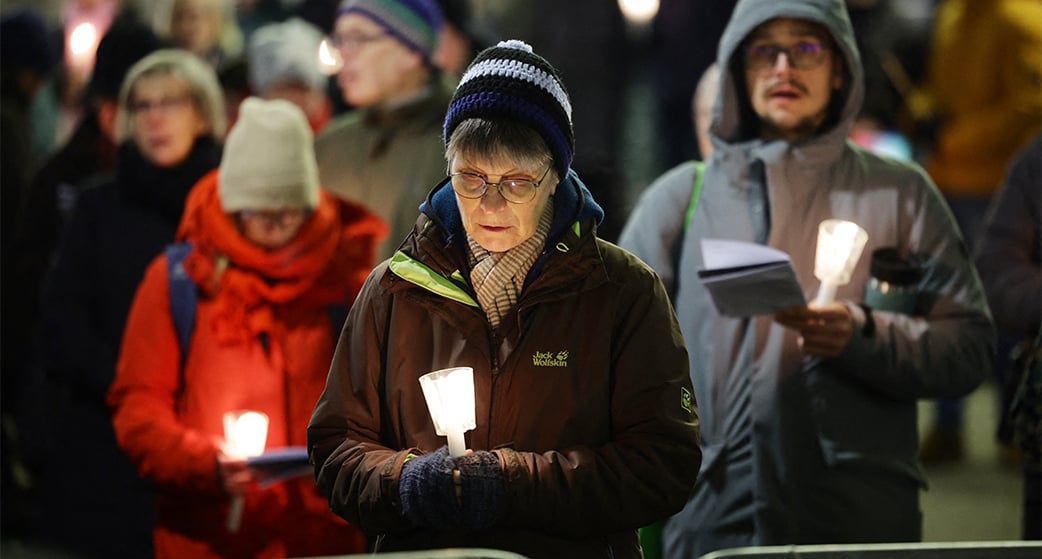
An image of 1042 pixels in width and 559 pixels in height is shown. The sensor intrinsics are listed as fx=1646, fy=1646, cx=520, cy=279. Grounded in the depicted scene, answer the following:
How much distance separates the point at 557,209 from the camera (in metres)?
3.39

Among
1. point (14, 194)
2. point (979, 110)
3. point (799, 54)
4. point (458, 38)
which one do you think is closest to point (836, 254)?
point (799, 54)

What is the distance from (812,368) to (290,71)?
11.2 ft

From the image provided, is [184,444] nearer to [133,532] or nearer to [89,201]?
[133,532]

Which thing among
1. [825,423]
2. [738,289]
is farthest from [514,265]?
[825,423]

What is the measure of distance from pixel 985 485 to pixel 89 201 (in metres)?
4.47

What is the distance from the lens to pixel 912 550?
303 centimetres

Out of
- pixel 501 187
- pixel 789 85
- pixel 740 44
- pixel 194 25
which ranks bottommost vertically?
pixel 501 187

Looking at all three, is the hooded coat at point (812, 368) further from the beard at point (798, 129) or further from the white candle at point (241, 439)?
the white candle at point (241, 439)

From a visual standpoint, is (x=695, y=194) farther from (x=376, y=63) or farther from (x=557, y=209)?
(x=376, y=63)

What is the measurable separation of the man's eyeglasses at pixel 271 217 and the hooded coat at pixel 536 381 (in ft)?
4.56

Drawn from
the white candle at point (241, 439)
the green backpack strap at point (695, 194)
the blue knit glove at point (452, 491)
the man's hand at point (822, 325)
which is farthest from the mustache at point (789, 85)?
the blue knit glove at point (452, 491)

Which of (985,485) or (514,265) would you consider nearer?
(514,265)

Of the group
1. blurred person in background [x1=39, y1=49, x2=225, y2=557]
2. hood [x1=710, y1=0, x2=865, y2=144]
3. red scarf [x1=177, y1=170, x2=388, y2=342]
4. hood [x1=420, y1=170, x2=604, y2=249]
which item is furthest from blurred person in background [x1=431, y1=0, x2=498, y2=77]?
hood [x1=420, y1=170, x2=604, y2=249]

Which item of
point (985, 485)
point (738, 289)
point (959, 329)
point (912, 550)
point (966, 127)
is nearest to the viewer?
point (912, 550)
